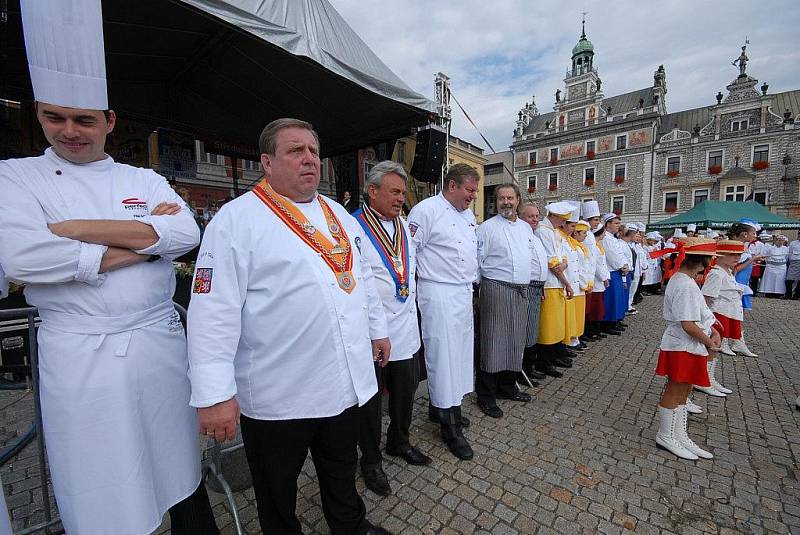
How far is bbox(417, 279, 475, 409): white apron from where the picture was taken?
2.97 m

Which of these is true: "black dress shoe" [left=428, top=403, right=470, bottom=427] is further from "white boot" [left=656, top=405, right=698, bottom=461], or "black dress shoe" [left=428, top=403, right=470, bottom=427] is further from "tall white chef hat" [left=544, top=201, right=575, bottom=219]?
"tall white chef hat" [left=544, top=201, right=575, bottom=219]

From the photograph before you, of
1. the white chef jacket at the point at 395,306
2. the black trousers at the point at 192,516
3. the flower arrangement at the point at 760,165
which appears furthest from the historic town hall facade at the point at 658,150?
the black trousers at the point at 192,516

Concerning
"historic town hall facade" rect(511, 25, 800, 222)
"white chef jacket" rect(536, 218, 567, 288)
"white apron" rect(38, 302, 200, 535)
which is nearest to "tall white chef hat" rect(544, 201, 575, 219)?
"white chef jacket" rect(536, 218, 567, 288)

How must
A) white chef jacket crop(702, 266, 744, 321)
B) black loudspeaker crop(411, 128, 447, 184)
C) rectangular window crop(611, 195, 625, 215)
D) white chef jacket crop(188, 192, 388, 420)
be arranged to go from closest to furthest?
white chef jacket crop(188, 192, 388, 420) < white chef jacket crop(702, 266, 744, 321) < black loudspeaker crop(411, 128, 447, 184) < rectangular window crop(611, 195, 625, 215)

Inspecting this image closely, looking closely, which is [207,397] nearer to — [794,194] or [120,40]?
[120,40]

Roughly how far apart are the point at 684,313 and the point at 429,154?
4.61 meters

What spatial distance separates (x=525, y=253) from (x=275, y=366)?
2.98 metres

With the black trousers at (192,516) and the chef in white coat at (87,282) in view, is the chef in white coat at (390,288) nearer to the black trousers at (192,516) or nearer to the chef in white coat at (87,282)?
the black trousers at (192,516)

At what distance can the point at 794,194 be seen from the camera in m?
34.2

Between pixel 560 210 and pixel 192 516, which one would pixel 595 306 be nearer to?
pixel 560 210

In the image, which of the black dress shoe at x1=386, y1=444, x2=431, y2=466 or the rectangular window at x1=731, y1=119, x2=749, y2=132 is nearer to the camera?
the black dress shoe at x1=386, y1=444, x2=431, y2=466

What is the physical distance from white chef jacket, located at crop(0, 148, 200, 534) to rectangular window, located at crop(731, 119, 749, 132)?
53.4m

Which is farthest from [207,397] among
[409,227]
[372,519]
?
[409,227]

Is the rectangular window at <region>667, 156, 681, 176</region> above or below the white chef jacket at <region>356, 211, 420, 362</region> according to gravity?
above
